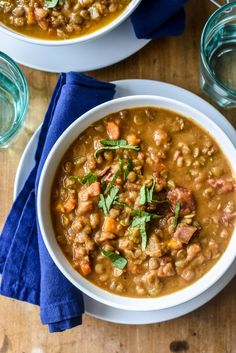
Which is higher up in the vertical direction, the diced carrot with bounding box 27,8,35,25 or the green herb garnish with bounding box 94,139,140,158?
the diced carrot with bounding box 27,8,35,25

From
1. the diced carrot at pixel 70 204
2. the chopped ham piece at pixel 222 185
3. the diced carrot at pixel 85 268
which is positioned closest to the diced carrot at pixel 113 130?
the diced carrot at pixel 70 204

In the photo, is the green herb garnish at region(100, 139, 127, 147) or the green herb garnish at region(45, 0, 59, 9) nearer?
the green herb garnish at region(100, 139, 127, 147)

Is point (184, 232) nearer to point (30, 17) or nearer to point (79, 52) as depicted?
point (79, 52)

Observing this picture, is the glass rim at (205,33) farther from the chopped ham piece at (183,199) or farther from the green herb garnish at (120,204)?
the green herb garnish at (120,204)

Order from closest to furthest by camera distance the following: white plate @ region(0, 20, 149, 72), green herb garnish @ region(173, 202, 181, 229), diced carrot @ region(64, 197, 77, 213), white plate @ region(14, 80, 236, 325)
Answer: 1. green herb garnish @ region(173, 202, 181, 229)
2. diced carrot @ region(64, 197, 77, 213)
3. white plate @ region(14, 80, 236, 325)
4. white plate @ region(0, 20, 149, 72)

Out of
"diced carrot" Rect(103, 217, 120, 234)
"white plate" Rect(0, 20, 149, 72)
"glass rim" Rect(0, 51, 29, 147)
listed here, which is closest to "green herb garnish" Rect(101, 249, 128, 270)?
"diced carrot" Rect(103, 217, 120, 234)

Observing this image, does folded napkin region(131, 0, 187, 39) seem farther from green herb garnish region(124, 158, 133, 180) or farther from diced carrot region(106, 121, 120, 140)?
green herb garnish region(124, 158, 133, 180)

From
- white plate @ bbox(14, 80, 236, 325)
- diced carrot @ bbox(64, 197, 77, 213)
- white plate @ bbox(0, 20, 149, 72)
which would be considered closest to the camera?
diced carrot @ bbox(64, 197, 77, 213)
